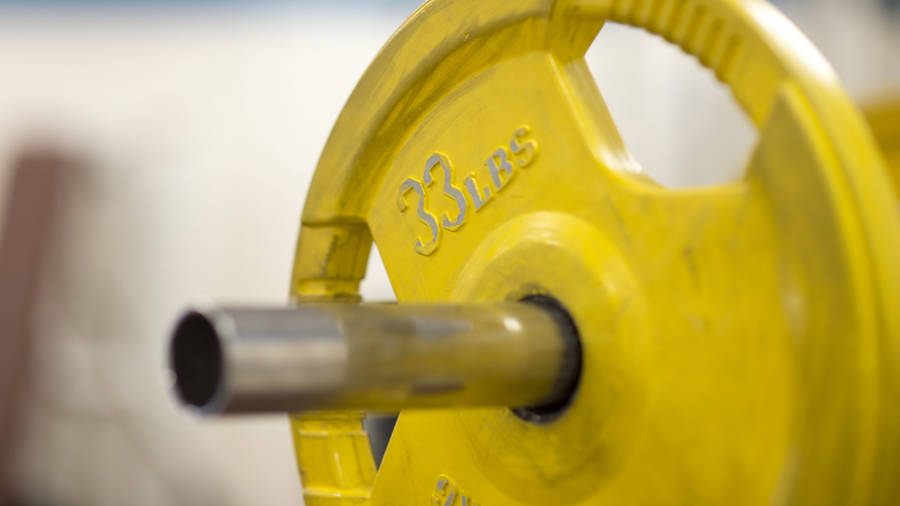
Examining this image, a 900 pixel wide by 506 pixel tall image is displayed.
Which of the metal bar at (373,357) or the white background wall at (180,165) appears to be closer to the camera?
the metal bar at (373,357)

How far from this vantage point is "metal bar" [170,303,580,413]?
251 mm

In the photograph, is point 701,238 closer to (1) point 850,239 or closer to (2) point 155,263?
(1) point 850,239

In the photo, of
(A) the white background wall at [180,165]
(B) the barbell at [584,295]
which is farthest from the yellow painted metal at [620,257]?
(A) the white background wall at [180,165]

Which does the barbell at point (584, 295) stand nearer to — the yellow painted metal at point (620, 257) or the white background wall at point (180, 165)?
the yellow painted metal at point (620, 257)

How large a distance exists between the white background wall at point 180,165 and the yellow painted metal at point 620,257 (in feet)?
3.84

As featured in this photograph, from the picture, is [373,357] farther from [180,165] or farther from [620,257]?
[180,165]

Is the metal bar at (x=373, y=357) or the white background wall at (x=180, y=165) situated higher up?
the white background wall at (x=180, y=165)

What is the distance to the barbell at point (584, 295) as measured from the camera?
0.24m

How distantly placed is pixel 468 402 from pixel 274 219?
134cm

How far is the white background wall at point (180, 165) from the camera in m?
1.56

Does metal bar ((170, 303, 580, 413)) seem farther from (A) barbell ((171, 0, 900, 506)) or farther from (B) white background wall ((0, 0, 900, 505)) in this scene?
(B) white background wall ((0, 0, 900, 505))

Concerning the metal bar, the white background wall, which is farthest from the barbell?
the white background wall

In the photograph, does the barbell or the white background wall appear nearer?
the barbell

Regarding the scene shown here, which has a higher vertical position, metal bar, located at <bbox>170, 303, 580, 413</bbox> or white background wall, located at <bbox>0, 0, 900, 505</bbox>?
white background wall, located at <bbox>0, 0, 900, 505</bbox>
